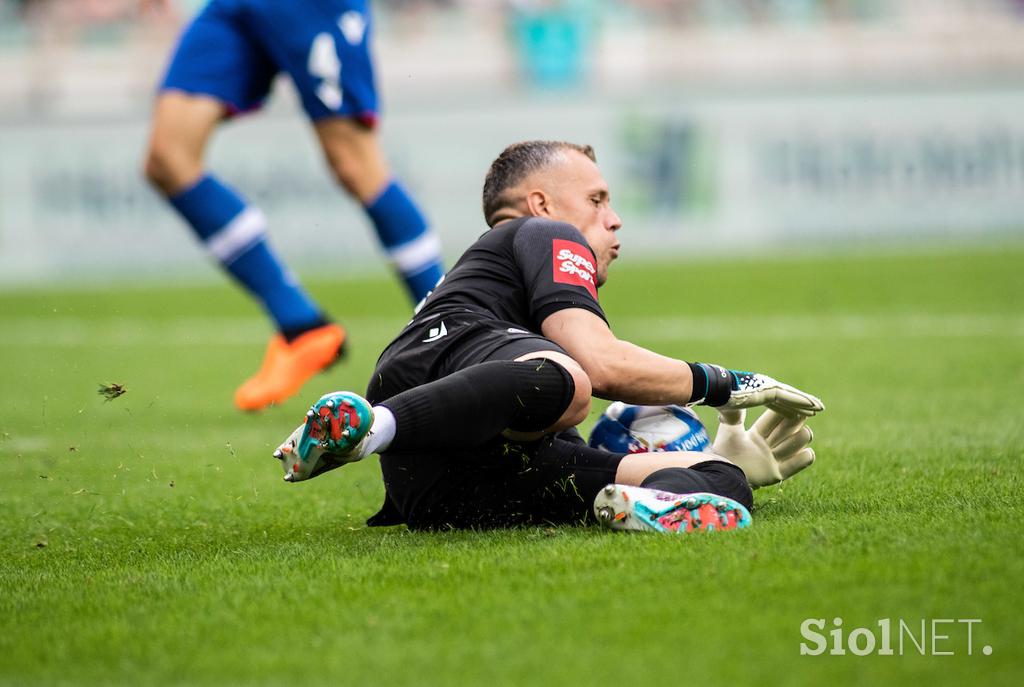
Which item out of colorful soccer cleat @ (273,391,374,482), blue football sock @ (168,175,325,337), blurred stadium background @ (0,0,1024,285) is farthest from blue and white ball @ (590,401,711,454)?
blurred stadium background @ (0,0,1024,285)

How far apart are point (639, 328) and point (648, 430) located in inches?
229

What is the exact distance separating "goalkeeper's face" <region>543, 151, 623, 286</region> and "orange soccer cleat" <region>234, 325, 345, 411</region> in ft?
6.29

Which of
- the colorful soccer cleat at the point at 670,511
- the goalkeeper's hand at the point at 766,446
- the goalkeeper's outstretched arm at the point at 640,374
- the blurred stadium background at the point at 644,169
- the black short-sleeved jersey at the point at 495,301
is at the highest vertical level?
the black short-sleeved jersey at the point at 495,301

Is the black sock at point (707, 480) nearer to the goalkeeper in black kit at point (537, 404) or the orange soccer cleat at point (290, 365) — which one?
the goalkeeper in black kit at point (537, 404)

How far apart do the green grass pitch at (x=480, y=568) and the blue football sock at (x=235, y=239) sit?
0.57m

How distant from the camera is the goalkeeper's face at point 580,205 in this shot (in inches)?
150

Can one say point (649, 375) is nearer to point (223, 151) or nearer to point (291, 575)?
point (291, 575)

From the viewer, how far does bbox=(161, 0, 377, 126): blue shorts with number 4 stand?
5586 millimetres

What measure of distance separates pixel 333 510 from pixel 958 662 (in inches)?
86.4

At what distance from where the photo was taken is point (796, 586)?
261cm

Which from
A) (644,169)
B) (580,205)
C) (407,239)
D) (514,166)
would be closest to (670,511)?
(580,205)

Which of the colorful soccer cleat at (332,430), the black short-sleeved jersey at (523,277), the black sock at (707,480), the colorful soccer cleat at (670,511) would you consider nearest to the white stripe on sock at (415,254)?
the black short-sleeved jersey at (523,277)

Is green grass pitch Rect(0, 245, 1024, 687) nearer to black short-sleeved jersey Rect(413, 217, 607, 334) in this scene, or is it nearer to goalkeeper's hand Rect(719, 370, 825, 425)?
goalkeeper's hand Rect(719, 370, 825, 425)

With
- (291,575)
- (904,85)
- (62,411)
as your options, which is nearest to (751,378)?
(291,575)
